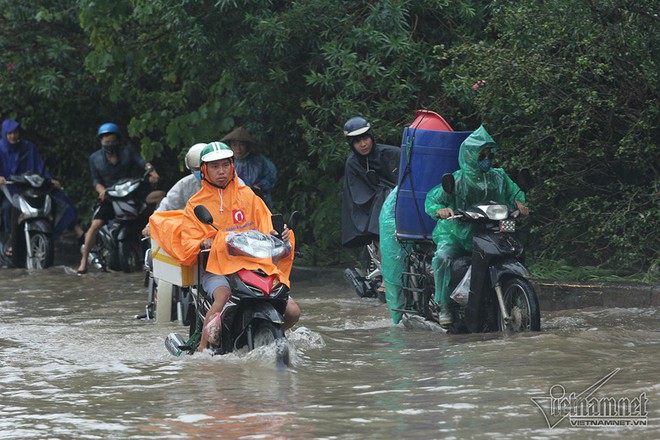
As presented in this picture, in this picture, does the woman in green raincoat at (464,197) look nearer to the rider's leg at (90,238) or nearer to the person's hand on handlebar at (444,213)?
the person's hand on handlebar at (444,213)

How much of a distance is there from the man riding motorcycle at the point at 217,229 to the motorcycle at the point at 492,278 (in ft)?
5.14

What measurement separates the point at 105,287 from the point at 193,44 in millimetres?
2950

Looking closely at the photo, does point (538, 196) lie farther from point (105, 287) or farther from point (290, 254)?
point (105, 287)

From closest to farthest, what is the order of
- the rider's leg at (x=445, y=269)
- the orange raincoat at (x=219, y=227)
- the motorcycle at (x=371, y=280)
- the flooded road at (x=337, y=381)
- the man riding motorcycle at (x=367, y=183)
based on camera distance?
the flooded road at (x=337, y=381) < the orange raincoat at (x=219, y=227) < the rider's leg at (x=445, y=269) < the man riding motorcycle at (x=367, y=183) < the motorcycle at (x=371, y=280)

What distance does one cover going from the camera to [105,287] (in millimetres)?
15492

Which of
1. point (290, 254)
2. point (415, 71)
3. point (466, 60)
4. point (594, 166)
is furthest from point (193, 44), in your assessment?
point (290, 254)

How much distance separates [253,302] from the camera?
8742 mm

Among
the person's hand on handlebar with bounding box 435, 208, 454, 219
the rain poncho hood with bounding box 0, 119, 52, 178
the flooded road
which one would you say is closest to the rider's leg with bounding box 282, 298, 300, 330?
the flooded road

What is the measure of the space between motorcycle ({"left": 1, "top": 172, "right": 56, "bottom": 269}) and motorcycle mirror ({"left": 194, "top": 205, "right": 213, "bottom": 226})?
9626 mm

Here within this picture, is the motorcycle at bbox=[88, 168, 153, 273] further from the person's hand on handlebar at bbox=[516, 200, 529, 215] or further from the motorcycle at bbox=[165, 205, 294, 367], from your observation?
the motorcycle at bbox=[165, 205, 294, 367]

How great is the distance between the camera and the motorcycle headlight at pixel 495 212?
32.9 feet

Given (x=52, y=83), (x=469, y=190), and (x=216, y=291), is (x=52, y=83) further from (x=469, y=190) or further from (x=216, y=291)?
(x=216, y=291)

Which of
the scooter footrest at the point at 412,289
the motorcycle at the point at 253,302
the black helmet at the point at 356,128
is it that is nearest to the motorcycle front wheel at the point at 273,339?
the motorcycle at the point at 253,302

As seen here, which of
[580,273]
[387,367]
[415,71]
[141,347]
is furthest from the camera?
[415,71]
